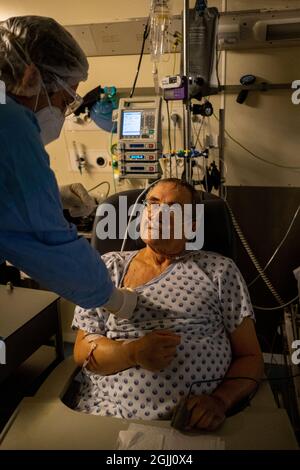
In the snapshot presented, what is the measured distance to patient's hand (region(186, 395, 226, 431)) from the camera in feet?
3.23

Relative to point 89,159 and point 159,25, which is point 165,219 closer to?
point 159,25

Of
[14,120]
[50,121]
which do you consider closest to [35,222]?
[14,120]

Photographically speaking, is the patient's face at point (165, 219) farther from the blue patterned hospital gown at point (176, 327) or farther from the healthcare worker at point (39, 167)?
the healthcare worker at point (39, 167)

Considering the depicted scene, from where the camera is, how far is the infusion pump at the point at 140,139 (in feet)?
6.27

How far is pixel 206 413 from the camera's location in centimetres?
100

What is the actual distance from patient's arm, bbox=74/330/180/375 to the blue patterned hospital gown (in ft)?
0.13

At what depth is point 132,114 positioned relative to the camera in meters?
1.96

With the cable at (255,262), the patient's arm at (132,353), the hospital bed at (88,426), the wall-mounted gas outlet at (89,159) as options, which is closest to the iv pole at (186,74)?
the cable at (255,262)

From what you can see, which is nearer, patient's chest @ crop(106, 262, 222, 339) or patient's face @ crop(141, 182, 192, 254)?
patient's chest @ crop(106, 262, 222, 339)

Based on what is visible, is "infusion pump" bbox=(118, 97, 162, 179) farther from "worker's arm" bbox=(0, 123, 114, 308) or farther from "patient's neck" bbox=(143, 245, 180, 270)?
"worker's arm" bbox=(0, 123, 114, 308)

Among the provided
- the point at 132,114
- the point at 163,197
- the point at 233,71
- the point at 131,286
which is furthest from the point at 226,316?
the point at 233,71

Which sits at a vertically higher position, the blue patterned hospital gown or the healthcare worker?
the healthcare worker

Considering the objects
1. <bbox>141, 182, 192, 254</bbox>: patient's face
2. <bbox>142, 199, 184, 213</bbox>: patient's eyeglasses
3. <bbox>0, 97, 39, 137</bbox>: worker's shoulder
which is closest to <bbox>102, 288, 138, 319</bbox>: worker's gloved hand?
<bbox>141, 182, 192, 254</bbox>: patient's face

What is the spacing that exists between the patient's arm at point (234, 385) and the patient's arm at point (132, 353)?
0.51 feet
